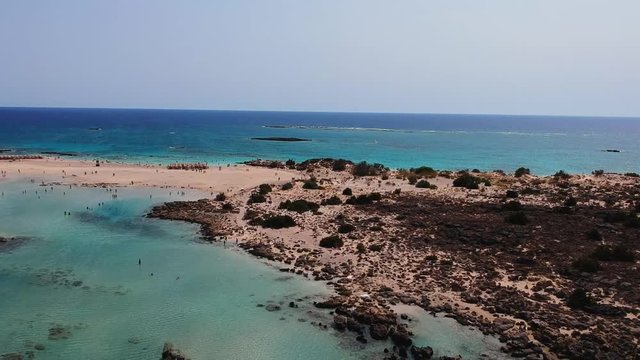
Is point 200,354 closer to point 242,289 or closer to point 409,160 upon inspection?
point 242,289

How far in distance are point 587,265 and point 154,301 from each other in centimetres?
2568

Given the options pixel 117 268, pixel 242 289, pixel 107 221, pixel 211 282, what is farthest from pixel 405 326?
pixel 107 221

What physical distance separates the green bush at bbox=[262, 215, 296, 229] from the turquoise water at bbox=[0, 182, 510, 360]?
599 cm

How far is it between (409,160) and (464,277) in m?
80.4

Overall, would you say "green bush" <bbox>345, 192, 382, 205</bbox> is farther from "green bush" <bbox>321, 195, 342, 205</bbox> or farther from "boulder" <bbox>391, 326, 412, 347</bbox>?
"boulder" <bbox>391, 326, 412, 347</bbox>

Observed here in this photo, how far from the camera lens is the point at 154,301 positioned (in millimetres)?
26797

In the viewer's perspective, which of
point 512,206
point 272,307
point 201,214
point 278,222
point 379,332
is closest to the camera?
point 379,332

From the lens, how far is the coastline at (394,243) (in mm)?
24219

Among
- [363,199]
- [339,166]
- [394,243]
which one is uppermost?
[339,166]

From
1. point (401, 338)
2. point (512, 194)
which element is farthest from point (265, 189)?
point (401, 338)

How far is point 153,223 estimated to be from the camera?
146 feet

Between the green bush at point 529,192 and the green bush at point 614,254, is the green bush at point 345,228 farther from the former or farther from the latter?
the green bush at point 529,192

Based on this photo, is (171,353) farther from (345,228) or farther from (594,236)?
(594,236)

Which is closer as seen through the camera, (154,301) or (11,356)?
(11,356)
